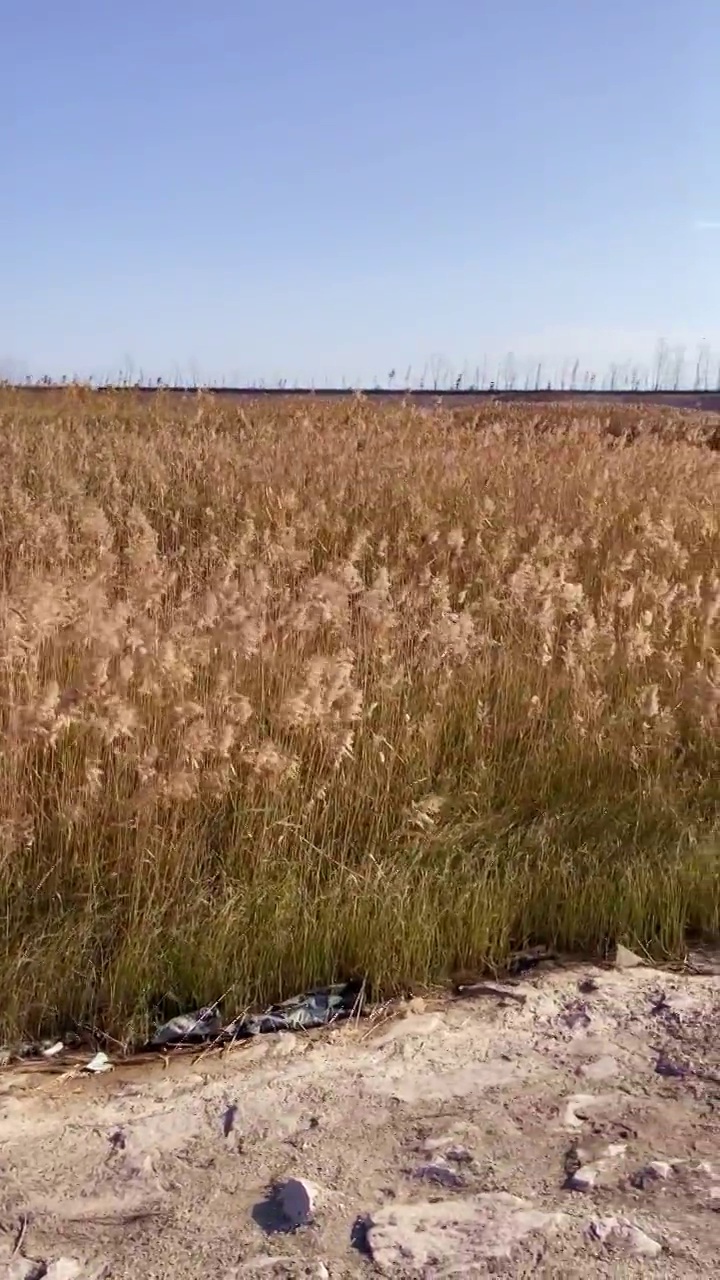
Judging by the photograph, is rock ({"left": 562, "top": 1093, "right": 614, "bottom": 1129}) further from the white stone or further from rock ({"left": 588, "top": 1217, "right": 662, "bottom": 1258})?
rock ({"left": 588, "top": 1217, "right": 662, "bottom": 1258})

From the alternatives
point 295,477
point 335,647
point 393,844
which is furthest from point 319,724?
point 295,477

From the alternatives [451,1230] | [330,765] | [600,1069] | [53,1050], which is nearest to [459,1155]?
[451,1230]

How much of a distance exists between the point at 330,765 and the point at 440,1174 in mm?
1911

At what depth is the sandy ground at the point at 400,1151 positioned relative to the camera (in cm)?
220

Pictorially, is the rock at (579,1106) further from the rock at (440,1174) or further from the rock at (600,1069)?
the rock at (440,1174)

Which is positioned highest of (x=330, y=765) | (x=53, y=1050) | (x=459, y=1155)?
(x=330, y=765)

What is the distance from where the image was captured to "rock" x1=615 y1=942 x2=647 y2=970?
3518 millimetres

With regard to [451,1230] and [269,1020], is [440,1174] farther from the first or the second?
[269,1020]

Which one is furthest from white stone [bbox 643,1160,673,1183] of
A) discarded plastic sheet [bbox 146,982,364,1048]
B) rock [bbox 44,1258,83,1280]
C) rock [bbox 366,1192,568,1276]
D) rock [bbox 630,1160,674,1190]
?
rock [bbox 44,1258,83,1280]

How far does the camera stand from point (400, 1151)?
2.52 m

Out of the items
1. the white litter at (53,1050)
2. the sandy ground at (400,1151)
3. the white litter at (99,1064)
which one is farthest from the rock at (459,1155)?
the white litter at (53,1050)

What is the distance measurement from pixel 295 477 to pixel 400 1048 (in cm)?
608

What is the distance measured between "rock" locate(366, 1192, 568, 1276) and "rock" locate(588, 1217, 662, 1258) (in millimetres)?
71

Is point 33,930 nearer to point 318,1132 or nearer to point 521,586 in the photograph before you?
point 318,1132
